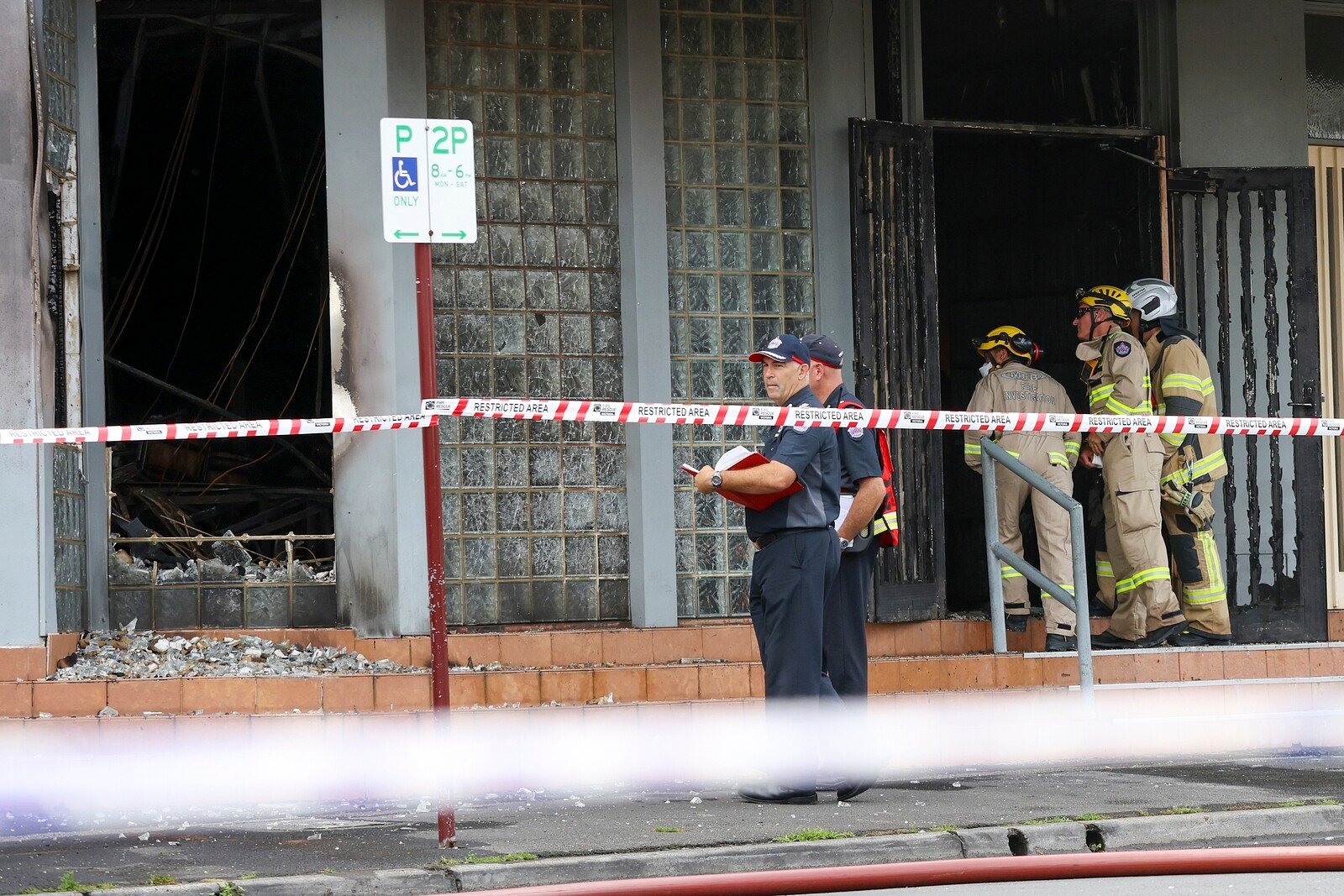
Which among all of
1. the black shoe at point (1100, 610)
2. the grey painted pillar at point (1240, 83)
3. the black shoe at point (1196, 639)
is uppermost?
the grey painted pillar at point (1240, 83)

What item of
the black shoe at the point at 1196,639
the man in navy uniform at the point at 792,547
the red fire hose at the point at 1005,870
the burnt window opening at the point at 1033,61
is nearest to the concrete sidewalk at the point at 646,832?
the red fire hose at the point at 1005,870

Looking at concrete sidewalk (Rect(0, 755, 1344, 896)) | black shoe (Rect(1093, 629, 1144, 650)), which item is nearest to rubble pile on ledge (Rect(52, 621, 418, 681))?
concrete sidewalk (Rect(0, 755, 1344, 896))

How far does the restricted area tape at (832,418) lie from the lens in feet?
24.0

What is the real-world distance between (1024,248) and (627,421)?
238 inches

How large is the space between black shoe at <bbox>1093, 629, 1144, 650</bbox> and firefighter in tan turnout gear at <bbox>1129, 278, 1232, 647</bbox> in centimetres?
23

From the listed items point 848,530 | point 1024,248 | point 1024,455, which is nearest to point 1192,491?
point 1024,455

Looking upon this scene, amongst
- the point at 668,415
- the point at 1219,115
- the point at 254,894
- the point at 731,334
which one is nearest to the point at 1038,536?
the point at 731,334

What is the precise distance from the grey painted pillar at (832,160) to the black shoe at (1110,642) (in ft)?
7.22

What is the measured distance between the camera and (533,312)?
10.1m

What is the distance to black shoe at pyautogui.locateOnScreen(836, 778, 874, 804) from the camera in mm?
7426

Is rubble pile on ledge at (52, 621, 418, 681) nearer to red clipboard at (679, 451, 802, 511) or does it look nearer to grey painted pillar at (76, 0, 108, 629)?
grey painted pillar at (76, 0, 108, 629)

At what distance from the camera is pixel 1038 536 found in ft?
35.8

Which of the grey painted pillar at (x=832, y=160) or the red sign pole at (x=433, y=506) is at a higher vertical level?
the grey painted pillar at (x=832, y=160)

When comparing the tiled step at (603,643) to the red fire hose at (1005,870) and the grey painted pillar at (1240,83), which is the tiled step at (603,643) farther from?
the red fire hose at (1005,870)
